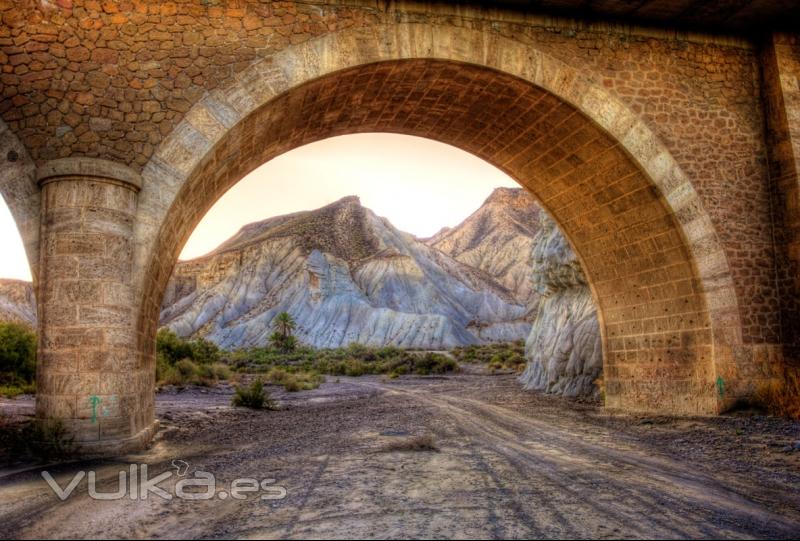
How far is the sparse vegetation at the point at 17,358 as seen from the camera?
47.8 ft

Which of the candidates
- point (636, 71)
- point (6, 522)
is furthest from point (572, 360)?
point (6, 522)

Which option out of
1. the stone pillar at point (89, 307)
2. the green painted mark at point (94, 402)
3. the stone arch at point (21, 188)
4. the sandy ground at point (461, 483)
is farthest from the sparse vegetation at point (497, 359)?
the stone arch at point (21, 188)

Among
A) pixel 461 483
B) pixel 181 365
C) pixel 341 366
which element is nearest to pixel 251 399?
pixel 461 483

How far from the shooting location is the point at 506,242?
95.6 metres

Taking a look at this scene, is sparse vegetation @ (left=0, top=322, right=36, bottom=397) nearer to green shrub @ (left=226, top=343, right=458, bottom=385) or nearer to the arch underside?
the arch underside

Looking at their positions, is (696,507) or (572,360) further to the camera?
(572,360)

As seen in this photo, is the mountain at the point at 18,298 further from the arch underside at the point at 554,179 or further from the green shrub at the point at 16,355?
the arch underside at the point at 554,179

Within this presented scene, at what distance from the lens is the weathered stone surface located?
1462 cm

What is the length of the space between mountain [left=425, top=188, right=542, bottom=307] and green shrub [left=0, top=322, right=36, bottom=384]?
66378 mm

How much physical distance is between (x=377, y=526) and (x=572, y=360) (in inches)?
495

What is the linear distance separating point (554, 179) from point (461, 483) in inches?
299

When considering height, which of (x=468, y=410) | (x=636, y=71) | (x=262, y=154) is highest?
(x=636, y=71)

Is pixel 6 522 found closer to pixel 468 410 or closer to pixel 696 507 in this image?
pixel 696 507

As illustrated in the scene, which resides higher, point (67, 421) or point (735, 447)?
point (67, 421)
